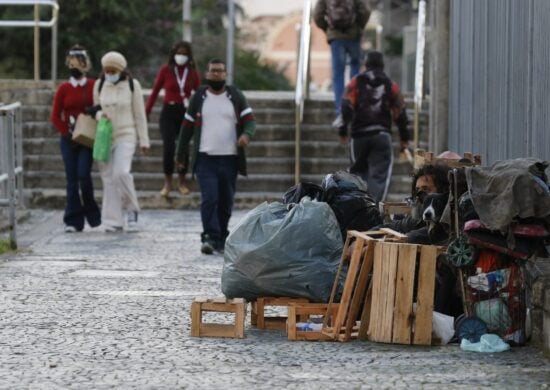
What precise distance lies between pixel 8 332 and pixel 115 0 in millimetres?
22105

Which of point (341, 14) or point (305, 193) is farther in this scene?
point (341, 14)

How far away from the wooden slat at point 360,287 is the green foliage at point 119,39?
2122cm

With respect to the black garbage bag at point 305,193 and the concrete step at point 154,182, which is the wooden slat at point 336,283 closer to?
the black garbage bag at point 305,193

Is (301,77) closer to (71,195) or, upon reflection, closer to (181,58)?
(181,58)

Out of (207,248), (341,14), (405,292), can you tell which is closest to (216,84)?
(207,248)

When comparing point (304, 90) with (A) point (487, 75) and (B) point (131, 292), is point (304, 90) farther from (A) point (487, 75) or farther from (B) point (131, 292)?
(B) point (131, 292)

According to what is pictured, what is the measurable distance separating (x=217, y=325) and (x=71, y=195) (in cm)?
711

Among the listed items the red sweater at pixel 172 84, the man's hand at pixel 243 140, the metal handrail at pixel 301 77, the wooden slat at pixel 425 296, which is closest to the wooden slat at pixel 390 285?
the wooden slat at pixel 425 296

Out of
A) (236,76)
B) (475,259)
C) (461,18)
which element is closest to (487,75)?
(461,18)

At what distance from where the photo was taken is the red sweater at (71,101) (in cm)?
1662

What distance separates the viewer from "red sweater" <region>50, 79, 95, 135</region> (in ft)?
54.5

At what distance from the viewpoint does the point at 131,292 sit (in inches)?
465

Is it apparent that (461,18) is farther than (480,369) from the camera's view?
Yes

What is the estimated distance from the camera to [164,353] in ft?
29.8
